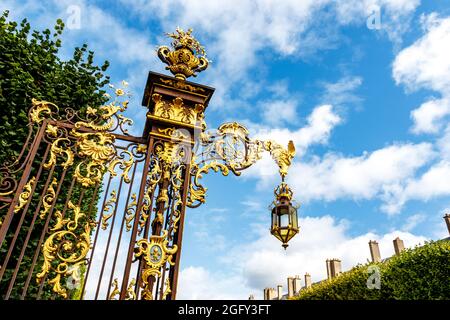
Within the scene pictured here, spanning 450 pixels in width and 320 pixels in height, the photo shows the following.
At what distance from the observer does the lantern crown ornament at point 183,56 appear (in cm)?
466

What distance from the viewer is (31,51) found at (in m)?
6.16

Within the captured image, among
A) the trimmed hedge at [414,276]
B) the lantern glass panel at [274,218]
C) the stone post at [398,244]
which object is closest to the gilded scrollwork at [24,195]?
the lantern glass panel at [274,218]

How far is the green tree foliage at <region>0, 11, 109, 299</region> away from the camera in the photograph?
5301 millimetres

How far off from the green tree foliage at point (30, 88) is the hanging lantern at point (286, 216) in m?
3.89

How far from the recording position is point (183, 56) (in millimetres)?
4727

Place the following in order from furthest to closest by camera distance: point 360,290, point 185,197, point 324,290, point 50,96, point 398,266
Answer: point 324,290, point 360,290, point 398,266, point 50,96, point 185,197

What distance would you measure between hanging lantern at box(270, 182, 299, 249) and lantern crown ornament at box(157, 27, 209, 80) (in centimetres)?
226

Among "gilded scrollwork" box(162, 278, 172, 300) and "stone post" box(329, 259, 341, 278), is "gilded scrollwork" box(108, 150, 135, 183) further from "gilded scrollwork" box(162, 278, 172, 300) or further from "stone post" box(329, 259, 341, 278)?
"stone post" box(329, 259, 341, 278)

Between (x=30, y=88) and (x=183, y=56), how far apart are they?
A: 305 centimetres

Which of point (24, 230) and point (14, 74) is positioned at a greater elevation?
point (14, 74)

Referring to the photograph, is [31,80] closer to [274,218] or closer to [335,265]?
[274,218]

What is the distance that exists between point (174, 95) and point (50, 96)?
297 cm

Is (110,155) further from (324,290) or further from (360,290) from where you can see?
(324,290)
